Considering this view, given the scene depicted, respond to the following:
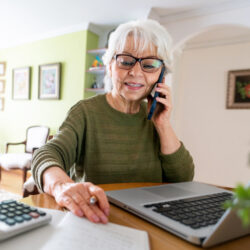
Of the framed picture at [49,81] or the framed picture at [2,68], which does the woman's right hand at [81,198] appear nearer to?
the framed picture at [49,81]

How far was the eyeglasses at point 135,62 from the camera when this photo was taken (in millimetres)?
1084

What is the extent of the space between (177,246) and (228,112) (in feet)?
12.7

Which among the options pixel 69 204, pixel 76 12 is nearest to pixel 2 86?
pixel 76 12

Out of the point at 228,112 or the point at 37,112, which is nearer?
the point at 228,112

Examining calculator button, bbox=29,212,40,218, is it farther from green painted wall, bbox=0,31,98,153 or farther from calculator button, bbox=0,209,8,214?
green painted wall, bbox=0,31,98,153

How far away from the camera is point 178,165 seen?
109cm

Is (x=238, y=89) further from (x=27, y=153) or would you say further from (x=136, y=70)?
(x=27, y=153)

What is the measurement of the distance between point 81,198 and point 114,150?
56cm

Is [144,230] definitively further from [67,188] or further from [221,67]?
[221,67]

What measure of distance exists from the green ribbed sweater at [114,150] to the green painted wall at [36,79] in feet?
9.35

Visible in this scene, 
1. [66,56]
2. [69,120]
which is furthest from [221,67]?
[69,120]

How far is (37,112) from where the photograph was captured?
455 cm

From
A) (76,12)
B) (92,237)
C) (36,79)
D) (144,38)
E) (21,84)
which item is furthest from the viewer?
(21,84)

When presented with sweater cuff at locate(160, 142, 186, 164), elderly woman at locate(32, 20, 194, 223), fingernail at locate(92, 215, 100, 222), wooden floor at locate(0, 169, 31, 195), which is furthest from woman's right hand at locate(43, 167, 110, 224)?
wooden floor at locate(0, 169, 31, 195)
